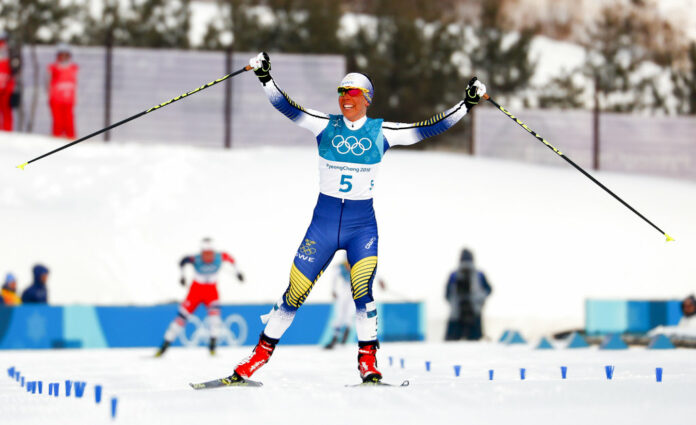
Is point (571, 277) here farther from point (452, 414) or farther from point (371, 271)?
point (452, 414)

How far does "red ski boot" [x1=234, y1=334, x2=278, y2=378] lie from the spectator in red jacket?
16.5 m

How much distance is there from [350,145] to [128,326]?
935 centimetres

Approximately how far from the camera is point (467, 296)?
16.3 m

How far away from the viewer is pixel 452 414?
5.70m

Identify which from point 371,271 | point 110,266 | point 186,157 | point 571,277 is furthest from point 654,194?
point 371,271

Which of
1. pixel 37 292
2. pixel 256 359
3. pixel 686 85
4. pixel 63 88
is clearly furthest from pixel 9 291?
pixel 686 85

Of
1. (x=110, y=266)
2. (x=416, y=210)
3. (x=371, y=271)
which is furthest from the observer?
(x=416, y=210)

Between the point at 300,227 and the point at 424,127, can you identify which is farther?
the point at 300,227

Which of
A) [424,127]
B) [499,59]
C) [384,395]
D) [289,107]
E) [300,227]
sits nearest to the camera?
[384,395]

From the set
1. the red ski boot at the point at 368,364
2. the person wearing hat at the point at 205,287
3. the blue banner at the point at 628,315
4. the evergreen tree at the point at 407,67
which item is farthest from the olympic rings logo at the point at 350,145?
the evergreen tree at the point at 407,67

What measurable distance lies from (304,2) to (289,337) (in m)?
25.8

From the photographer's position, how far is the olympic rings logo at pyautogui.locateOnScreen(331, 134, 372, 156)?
290 inches

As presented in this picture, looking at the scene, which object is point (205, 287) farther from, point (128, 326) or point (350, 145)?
point (350, 145)

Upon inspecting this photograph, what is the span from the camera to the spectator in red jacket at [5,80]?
72.9 ft
